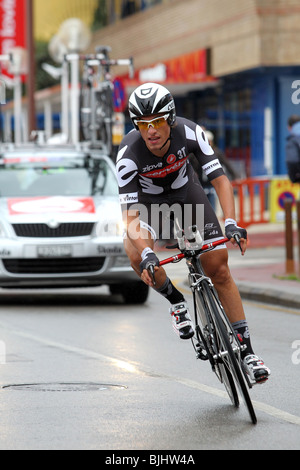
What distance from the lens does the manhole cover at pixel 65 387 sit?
835cm

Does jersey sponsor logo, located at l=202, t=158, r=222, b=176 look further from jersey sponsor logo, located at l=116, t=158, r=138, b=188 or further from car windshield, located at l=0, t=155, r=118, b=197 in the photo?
car windshield, located at l=0, t=155, r=118, b=197

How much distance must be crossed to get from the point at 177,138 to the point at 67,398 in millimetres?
1855

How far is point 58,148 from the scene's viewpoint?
1582 cm

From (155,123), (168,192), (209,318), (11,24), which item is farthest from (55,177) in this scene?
(11,24)

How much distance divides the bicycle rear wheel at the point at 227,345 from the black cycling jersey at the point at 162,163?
725mm

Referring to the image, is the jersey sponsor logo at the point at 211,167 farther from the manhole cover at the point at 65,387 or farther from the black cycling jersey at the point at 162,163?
the manhole cover at the point at 65,387

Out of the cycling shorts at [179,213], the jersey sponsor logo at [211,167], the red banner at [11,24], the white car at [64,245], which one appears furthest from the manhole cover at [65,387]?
the red banner at [11,24]

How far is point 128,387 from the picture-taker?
8.41 meters

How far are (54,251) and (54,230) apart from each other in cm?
24

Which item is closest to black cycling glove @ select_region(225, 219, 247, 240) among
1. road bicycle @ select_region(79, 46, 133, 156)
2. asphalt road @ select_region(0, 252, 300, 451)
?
asphalt road @ select_region(0, 252, 300, 451)

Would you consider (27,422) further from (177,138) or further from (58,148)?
(58,148)

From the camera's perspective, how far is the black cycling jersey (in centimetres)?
750

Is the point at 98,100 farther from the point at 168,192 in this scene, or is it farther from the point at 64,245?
the point at 168,192
